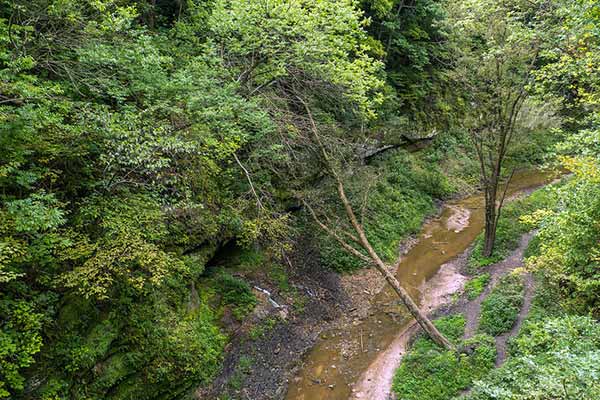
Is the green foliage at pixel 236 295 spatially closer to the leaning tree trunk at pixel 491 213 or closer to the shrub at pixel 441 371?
the shrub at pixel 441 371

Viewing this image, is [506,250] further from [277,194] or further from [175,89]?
[175,89]

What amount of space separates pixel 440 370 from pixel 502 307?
3268 mm

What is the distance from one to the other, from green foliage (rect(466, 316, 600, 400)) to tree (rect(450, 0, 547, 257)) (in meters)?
7.72

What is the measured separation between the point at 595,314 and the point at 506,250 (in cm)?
728

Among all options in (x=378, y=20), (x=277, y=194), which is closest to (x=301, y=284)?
(x=277, y=194)

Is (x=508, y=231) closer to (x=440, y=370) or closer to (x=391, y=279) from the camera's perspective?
(x=391, y=279)

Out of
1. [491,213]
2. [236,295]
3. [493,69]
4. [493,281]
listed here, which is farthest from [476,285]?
[236,295]

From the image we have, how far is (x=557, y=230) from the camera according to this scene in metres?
8.45

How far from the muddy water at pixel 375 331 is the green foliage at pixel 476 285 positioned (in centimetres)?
166

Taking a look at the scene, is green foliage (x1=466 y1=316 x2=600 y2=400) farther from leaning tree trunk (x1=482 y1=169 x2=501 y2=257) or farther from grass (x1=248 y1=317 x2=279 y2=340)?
leaning tree trunk (x1=482 y1=169 x2=501 y2=257)

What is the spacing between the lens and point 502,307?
1152cm

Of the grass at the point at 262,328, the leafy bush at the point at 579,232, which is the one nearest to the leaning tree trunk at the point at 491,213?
the leafy bush at the point at 579,232

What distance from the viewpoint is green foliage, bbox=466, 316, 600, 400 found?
15.6 feet

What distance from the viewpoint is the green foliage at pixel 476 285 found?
1316 centimetres
